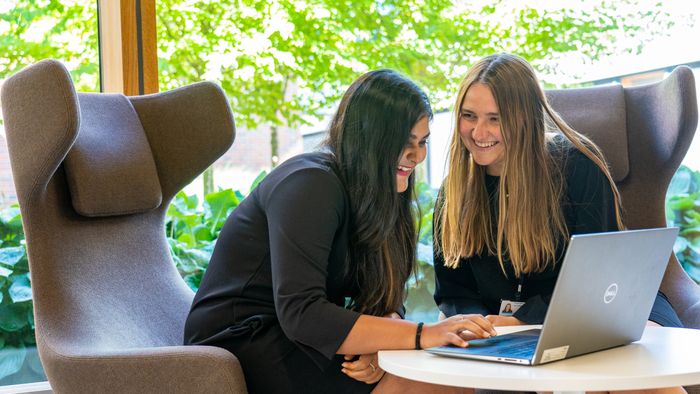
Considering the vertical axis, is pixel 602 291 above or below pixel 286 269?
above

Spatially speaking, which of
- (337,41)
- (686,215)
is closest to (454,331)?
(686,215)

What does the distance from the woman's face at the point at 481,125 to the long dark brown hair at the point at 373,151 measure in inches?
12.7

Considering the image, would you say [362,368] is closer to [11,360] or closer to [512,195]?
[512,195]

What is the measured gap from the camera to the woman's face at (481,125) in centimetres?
198

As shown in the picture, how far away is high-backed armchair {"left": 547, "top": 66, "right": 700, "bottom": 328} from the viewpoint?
7.73 ft

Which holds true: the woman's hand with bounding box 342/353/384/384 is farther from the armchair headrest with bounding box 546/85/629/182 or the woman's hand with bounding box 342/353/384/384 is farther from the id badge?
the armchair headrest with bounding box 546/85/629/182

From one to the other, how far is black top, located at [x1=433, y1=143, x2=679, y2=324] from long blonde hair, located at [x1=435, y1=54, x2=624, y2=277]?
0.08 feet

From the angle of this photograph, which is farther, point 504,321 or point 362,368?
point 504,321

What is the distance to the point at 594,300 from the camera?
126 cm

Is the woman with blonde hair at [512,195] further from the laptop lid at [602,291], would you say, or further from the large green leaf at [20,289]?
the large green leaf at [20,289]

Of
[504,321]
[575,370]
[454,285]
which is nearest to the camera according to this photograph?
[575,370]

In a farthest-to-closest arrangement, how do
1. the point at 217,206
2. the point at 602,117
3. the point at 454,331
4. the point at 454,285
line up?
the point at 217,206, the point at 602,117, the point at 454,285, the point at 454,331

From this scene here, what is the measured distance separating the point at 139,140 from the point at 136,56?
81 centimetres

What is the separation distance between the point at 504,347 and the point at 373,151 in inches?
19.1
